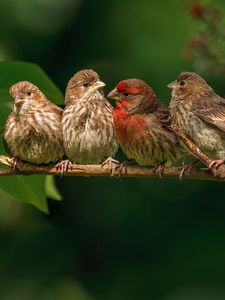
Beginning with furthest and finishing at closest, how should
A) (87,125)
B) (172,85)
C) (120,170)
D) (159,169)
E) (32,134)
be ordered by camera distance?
(87,125) < (32,134) < (172,85) < (159,169) < (120,170)

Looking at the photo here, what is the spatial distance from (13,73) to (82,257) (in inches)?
635

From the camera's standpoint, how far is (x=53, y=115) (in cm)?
964

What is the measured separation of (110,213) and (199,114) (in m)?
13.0

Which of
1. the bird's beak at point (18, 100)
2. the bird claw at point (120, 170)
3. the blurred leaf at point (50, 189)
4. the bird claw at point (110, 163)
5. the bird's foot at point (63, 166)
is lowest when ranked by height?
the blurred leaf at point (50, 189)

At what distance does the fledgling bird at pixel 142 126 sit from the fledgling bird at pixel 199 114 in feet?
0.48

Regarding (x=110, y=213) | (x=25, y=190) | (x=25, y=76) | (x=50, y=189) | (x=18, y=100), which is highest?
(x=25, y=76)

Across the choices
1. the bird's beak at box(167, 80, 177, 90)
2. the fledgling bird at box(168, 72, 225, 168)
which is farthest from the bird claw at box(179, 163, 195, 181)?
the bird's beak at box(167, 80, 177, 90)

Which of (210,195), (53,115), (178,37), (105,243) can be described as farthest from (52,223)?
(53,115)

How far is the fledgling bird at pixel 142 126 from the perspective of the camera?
352 inches

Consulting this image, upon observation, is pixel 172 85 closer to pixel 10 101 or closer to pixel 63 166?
pixel 63 166

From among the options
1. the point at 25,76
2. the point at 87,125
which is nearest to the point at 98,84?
the point at 87,125

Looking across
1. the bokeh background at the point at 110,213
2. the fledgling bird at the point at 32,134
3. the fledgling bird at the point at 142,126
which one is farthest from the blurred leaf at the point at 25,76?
the bokeh background at the point at 110,213

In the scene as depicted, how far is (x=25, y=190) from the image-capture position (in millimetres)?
8445

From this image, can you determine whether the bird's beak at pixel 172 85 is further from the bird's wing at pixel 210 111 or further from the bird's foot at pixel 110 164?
the bird's foot at pixel 110 164
